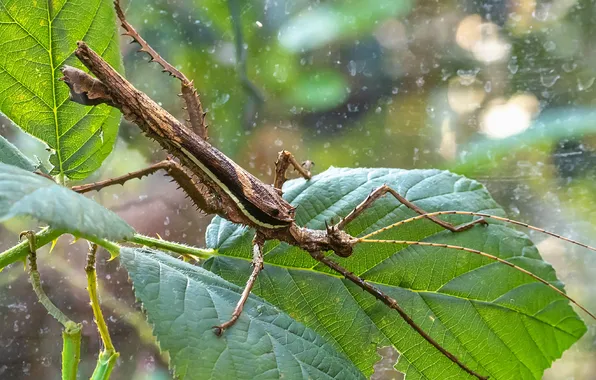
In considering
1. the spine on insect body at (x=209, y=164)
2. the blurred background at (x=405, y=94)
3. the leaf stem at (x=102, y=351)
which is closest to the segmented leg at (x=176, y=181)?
the spine on insect body at (x=209, y=164)

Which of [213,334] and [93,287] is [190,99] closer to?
[93,287]

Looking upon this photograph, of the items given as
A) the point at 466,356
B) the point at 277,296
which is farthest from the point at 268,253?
the point at 466,356

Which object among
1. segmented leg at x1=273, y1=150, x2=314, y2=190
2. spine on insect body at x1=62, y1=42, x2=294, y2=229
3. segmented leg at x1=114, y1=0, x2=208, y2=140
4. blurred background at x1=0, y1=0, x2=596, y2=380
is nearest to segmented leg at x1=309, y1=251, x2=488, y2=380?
spine on insect body at x1=62, y1=42, x2=294, y2=229

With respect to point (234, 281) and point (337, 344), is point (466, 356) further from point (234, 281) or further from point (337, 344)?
point (234, 281)

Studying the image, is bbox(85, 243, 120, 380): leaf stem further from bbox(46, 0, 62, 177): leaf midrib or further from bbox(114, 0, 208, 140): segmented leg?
bbox(114, 0, 208, 140): segmented leg

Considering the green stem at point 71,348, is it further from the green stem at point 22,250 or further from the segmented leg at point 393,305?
the segmented leg at point 393,305

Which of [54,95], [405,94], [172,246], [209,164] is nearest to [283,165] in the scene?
[209,164]

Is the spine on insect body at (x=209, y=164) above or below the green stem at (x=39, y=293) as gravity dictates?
above
